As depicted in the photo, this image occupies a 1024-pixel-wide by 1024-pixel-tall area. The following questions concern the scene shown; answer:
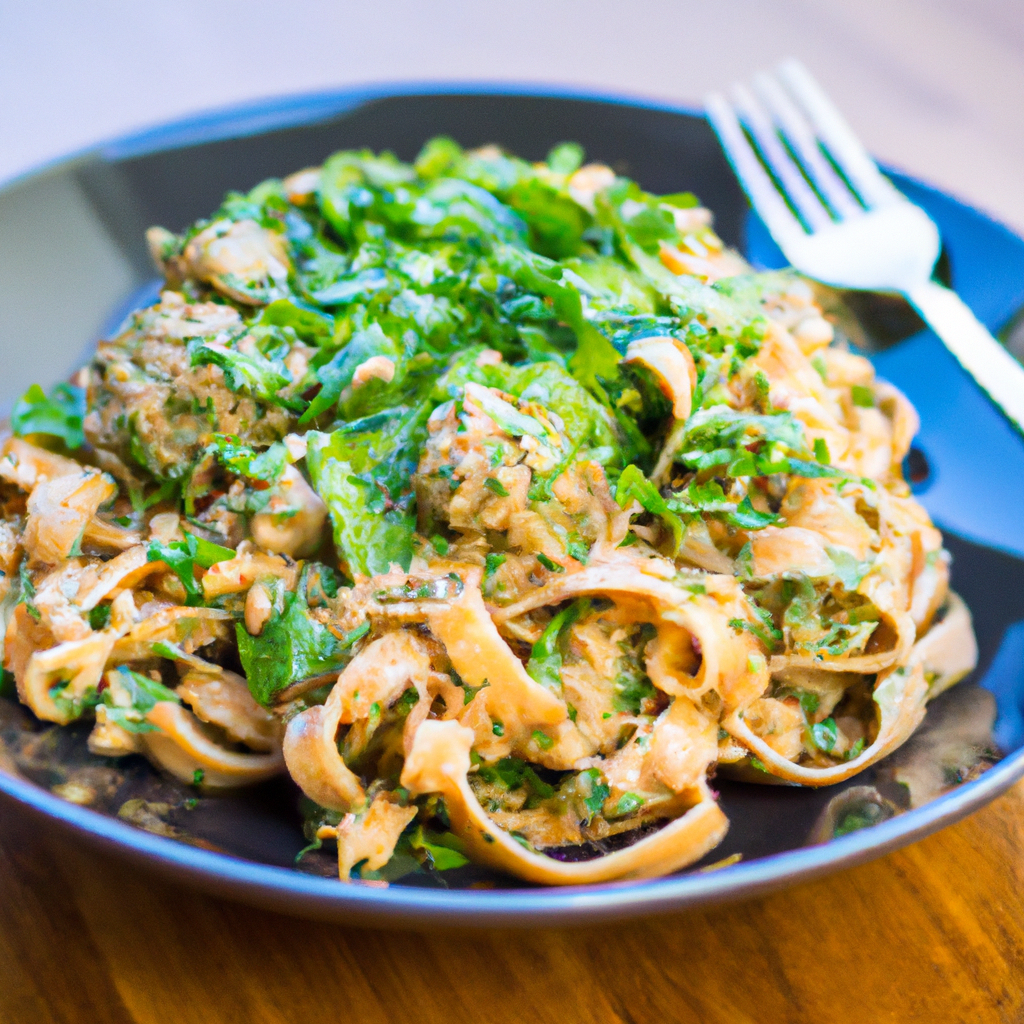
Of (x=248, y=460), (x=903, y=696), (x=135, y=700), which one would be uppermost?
(x=248, y=460)

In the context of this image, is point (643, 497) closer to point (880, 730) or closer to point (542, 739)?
point (542, 739)

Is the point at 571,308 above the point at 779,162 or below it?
above

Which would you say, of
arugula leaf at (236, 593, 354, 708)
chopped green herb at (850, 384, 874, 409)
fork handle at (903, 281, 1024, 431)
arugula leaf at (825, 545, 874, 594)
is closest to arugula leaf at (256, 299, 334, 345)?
arugula leaf at (236, 593, 354, 708)

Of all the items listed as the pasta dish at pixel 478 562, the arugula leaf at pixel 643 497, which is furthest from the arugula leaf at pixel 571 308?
the arugula leaf at pixel 643 497

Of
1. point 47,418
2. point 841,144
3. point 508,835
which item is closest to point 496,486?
point 508,835

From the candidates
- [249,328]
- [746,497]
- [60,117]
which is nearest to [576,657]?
[746,497]

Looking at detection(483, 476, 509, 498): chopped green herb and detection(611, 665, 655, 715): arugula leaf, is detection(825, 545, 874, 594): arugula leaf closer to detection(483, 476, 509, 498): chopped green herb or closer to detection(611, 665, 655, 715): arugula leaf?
detection(611, 665, 655, 715): arugula leaf

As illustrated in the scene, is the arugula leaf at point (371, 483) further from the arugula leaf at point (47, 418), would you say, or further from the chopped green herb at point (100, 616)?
the arugula leaf at point (47, 418)
